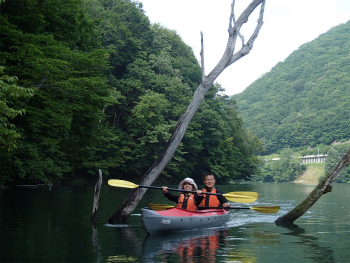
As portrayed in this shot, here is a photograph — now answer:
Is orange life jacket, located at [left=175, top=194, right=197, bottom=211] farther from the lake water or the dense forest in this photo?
the dense forest

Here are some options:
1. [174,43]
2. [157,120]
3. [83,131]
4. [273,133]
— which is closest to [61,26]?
[83,131]

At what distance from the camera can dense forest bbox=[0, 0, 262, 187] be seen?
17812mm

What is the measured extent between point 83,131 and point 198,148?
25558 millimetres

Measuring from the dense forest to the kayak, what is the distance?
391 centimetres

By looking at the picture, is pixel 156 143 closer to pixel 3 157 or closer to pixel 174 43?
pixel 174 43

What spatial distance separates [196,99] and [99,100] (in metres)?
9.76

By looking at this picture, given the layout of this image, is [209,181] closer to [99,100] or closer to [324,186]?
[324,186]

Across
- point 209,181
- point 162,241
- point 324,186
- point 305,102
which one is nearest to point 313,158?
point 305,102

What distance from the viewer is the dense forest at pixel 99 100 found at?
17.8 m

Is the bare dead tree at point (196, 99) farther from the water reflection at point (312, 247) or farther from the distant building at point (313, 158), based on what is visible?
the distant building at point (313, 158)

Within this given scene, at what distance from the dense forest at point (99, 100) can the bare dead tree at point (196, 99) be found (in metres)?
3.40

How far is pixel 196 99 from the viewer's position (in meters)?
12.9

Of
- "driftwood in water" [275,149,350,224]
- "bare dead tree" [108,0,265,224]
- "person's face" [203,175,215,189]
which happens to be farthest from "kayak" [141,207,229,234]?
"driftwood in water" [275,149,350,224]

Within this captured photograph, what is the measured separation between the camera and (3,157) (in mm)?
17484
